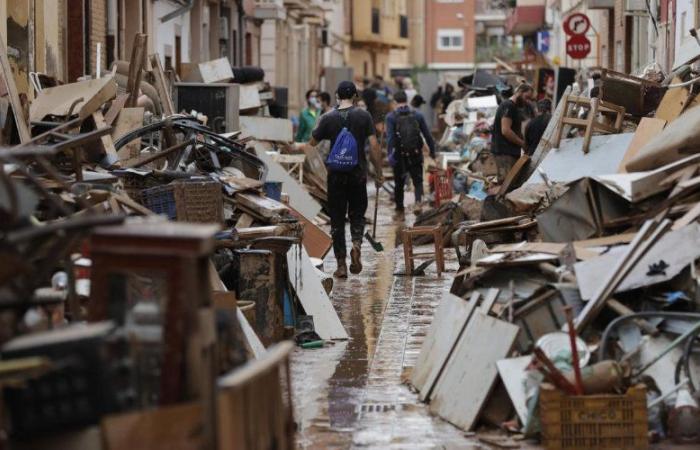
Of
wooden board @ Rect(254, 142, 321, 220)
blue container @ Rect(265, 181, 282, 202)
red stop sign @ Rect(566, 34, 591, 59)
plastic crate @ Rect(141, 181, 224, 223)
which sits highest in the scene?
red stop sign @ Rect(566, 34, 591, 59)

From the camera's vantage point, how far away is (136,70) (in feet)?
56.4

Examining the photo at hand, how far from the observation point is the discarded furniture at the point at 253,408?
5.37 meters

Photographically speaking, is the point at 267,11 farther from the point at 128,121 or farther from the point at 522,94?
the point at 128,121

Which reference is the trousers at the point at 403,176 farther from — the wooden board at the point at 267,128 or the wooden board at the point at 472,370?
the wooden board at the point at 472,370

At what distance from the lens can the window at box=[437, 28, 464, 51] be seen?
95.4m

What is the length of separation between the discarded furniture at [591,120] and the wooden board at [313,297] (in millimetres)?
2715

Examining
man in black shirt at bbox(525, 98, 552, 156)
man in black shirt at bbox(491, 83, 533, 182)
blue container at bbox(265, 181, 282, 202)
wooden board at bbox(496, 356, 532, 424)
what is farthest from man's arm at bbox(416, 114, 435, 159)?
wooden board at bbox(496, 356, 532, 424)

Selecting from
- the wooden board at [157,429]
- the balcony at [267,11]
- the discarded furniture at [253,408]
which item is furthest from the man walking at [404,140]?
the balcony at [267,11]

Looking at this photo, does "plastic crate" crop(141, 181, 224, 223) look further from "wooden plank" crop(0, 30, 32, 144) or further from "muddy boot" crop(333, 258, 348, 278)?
"muddy boot" crop(333, 258, 348, 278)

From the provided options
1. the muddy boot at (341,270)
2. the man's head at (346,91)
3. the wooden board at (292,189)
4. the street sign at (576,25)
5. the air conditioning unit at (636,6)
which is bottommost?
the muddy boot at (341,270)

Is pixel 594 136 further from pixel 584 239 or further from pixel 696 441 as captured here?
pixel 696 441

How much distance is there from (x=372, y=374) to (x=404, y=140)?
13260mm

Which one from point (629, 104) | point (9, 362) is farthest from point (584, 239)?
point (9, 362)

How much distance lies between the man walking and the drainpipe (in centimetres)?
761
